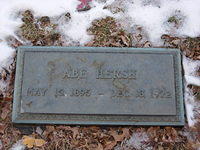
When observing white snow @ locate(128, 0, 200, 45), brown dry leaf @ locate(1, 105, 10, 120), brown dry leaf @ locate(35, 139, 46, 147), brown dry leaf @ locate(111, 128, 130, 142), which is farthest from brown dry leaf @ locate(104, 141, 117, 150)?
white snow @ locate(128, 0, 200, 45)

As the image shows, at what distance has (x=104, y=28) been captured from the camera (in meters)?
3.06

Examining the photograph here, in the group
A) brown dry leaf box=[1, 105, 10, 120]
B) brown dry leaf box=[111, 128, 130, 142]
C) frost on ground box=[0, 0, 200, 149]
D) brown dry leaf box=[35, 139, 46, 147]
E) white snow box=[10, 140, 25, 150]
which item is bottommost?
white snow box=[10, 140, 25, 150]

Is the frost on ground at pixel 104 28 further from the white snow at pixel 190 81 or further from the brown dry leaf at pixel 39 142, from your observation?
the brown dry leaf at pixel 39 142

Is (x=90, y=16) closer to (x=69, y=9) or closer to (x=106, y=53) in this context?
(x=69, y=9)

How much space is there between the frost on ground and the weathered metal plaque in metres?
0.15

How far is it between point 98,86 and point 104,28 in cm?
67

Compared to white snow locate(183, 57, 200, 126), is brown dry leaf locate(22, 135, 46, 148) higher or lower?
lower

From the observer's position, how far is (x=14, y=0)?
319 cm

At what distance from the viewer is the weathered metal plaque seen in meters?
2.65

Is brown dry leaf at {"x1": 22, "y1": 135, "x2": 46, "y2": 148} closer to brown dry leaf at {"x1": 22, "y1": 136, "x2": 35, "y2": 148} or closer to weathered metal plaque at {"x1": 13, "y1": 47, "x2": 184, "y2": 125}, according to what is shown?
brown dry leaf at {"x1": 22, "y1": 136, "x2": 35, "y2": 148}

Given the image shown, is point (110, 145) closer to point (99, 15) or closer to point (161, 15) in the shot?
point (99, 15)

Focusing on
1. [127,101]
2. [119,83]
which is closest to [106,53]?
[119,83]

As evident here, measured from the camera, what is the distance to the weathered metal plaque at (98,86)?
104 inches

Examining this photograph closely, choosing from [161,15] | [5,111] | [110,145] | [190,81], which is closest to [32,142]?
[5,111]
